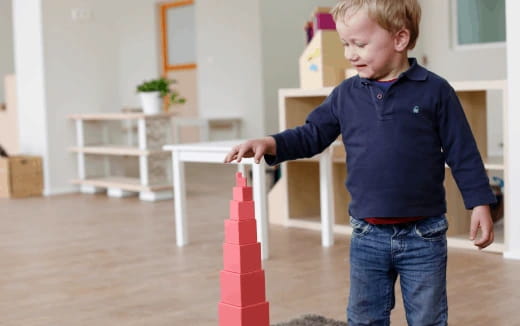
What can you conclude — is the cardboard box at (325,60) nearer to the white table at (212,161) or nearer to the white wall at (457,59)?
the white table at (212,161)

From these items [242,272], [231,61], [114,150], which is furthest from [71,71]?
[242,272]

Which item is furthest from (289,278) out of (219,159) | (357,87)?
(357,87)

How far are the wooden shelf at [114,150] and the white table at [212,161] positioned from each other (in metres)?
1.97

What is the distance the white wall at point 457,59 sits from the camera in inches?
259

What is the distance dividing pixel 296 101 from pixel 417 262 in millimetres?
2559

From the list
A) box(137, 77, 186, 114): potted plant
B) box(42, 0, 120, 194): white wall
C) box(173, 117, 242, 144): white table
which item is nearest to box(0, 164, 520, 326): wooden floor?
box(137, 77, 186, 114): potted plant

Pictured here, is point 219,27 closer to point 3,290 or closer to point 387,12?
point 3,290

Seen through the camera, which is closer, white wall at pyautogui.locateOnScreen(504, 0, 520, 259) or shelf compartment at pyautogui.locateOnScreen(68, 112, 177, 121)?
white wall at pyautogui.locateOnScreen(504, 0, 520, 259)

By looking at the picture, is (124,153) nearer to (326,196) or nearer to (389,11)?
(326,196)

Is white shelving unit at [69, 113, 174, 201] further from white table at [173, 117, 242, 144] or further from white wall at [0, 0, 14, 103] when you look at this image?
white wall at [0, 0, 14, 103]

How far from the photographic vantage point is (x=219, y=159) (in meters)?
3.12

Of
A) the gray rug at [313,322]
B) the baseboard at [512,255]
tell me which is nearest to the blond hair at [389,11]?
the gray rug at [313,322]

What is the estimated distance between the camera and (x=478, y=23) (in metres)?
6.57

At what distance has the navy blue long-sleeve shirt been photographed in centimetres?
137
